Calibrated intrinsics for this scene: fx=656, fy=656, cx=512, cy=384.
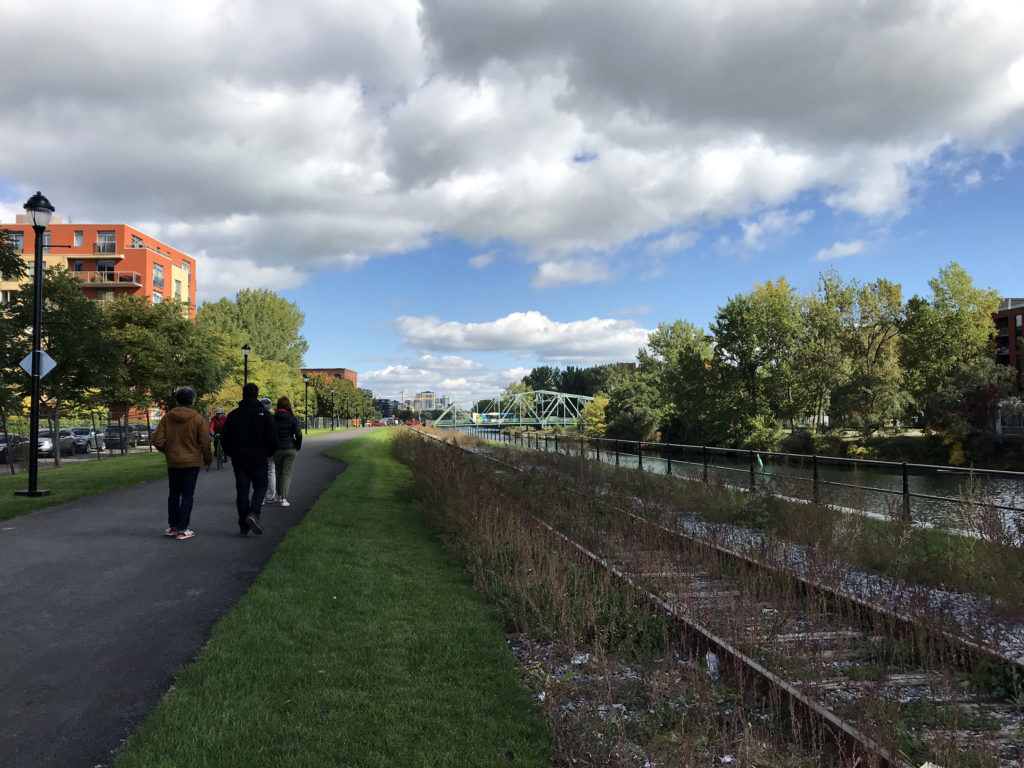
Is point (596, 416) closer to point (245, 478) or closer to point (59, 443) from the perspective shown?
point (59, 443)

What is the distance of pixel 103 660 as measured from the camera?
15.0 ft

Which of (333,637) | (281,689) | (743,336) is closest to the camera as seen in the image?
(281,689)

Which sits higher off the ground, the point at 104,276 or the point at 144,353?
the point at 104,276

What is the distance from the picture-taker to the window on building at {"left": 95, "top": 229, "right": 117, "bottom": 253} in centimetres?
7131

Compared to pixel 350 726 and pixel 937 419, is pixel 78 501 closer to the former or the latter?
pixel 350 726

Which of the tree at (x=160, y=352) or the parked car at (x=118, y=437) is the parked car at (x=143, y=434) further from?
A: the tree at (x=160, y=352)

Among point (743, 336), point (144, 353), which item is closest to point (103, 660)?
point (144, 353)

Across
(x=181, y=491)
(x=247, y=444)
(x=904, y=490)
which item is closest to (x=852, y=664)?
(x=904, y=490)

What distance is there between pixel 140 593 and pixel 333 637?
2463 mm

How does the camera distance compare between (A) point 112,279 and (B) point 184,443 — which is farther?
(A) point 112,279

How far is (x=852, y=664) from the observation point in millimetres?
4582

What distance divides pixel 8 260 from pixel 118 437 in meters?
23.1

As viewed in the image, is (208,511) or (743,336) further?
(743,336)

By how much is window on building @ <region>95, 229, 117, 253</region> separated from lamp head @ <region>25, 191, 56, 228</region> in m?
67.8
